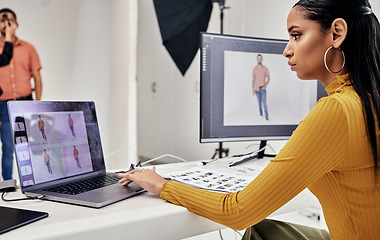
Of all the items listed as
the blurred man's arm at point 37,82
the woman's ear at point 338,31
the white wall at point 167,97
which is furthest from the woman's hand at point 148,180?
the blurred man's arm at point 37,82

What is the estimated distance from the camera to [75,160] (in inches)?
39.6

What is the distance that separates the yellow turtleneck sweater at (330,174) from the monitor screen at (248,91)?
1.75 ft

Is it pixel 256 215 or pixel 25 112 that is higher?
pixel 25 112

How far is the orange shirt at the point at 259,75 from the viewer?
4.45ft

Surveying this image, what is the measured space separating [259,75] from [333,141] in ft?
2.37

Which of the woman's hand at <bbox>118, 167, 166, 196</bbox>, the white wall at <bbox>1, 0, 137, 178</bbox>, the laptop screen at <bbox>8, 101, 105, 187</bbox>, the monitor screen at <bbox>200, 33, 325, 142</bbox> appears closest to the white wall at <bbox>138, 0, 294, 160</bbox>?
the white wall at <bbox>1, 0, 137, 178</bbox>

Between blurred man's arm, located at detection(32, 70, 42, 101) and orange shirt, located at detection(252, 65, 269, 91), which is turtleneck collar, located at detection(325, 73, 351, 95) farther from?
blurred man's arm, located at detection(32, 70, 42, 101)

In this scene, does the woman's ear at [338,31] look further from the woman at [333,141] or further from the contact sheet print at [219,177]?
the contact sheet print at [219,177]

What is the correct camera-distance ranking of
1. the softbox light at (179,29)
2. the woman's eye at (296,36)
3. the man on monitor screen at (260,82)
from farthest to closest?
the softbox light at (179,29)
the man on monitor screen at (260,82)
the woman's eye at (296,36)

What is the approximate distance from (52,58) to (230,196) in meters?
3.57

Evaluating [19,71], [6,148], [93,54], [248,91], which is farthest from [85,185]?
[93,54]

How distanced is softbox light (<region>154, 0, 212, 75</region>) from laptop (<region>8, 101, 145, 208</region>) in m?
0.96

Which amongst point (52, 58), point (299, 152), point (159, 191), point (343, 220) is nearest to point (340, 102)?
point (299, 152)

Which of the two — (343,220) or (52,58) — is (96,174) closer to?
(343,220)
